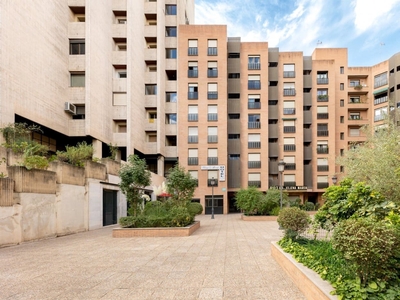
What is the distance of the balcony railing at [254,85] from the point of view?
113 ft

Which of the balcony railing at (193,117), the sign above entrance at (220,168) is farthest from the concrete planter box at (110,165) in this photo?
the balcony railing at (193,117)

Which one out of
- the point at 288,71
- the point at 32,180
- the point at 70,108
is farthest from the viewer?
the point at 288,71

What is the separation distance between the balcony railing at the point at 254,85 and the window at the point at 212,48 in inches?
229

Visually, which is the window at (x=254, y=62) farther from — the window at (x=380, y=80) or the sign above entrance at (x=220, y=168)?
the window at (x=380, y=80)

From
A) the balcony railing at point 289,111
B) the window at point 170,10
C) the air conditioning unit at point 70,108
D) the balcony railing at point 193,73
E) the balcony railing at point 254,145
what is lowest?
the balcony railing at point 254,145

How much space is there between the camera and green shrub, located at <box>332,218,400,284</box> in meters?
3.37

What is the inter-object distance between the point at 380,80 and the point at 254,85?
21026mm

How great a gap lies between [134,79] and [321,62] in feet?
85.7

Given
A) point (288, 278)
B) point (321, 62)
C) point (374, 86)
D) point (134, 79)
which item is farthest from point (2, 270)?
point (374, 86)

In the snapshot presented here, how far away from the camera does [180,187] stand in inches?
602

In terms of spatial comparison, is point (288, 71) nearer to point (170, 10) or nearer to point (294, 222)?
point (170, 10)

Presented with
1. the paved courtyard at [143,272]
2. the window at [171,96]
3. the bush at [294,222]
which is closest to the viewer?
the paved courtyard at [143,272]

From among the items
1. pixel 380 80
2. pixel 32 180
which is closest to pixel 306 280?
pixel 32 180

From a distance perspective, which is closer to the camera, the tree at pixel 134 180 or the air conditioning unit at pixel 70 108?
the tree at pixel 134 180
